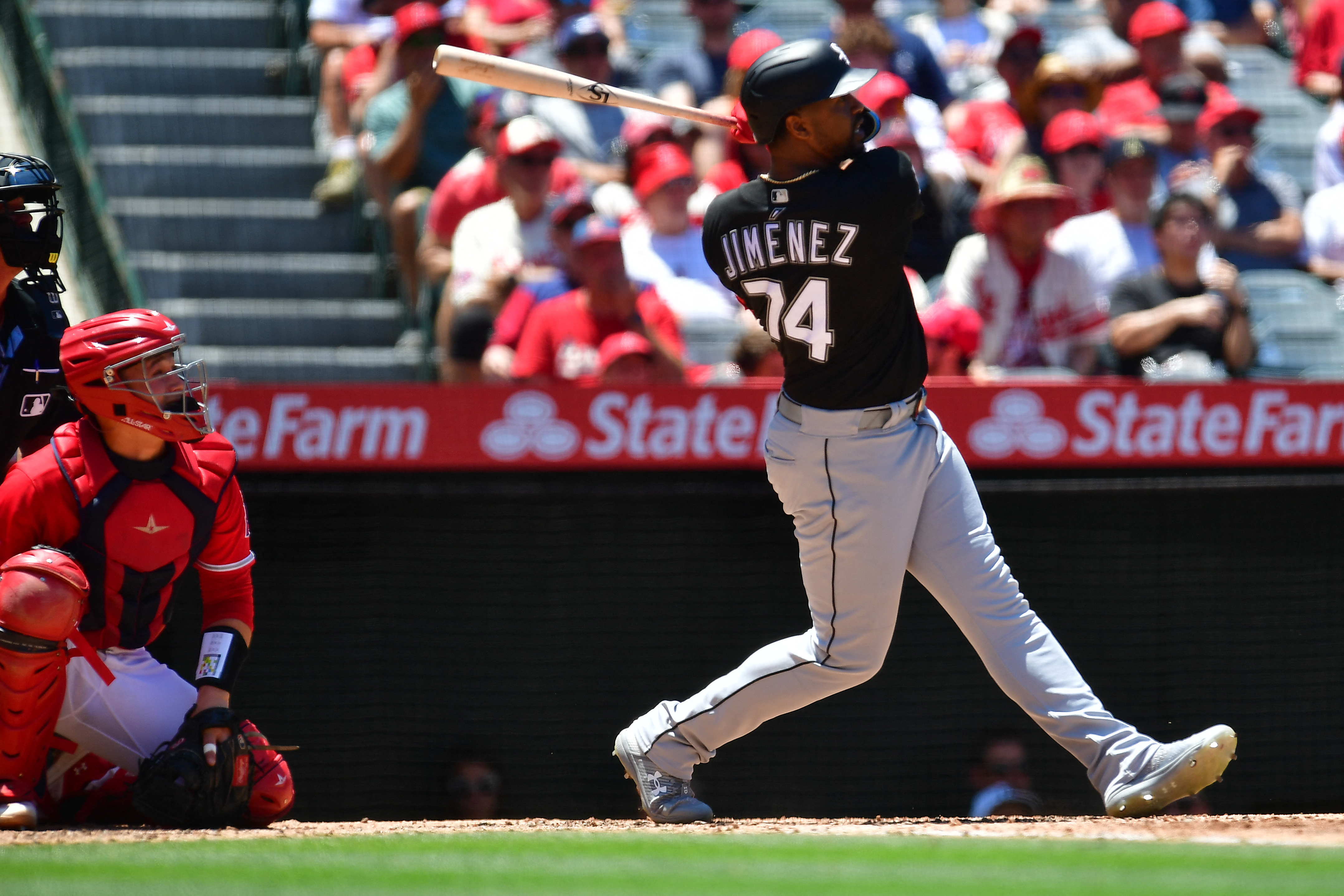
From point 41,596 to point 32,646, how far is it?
14cm

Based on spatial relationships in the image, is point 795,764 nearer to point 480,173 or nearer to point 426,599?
point 426,599

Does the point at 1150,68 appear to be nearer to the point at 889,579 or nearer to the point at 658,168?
the point at 658,168

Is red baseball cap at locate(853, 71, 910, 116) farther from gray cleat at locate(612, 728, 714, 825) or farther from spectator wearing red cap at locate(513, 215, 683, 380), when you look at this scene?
gray cleat at locate(612, 728, 714, 825)

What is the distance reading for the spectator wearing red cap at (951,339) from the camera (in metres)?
5.98

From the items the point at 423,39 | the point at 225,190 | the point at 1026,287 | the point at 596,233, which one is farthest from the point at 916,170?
the point at 225,190

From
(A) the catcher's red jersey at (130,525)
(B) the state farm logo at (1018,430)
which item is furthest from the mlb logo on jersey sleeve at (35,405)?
(B) the state farm logo at (1018,430)

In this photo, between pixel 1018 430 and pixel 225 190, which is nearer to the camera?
pixel 1018 430

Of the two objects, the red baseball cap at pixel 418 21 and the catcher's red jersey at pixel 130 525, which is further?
the red baseball cap at pixel 418 21

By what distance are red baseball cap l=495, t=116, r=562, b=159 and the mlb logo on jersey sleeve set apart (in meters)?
2.84

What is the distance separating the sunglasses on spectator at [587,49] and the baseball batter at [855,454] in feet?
13.0

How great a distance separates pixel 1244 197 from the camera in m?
7.51

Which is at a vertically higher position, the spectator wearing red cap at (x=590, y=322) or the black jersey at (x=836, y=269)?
the black jersey at (x=836, y=269)

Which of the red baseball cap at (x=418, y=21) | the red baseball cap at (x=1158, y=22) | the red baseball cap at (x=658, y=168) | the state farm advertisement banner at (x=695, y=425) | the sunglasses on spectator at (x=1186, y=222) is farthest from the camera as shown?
the red baseball cap at (x=1158, y=22)

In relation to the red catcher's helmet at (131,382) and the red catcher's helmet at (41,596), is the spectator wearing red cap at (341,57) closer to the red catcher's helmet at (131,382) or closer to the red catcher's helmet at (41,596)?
the red catcher's helmet at (131,382)
